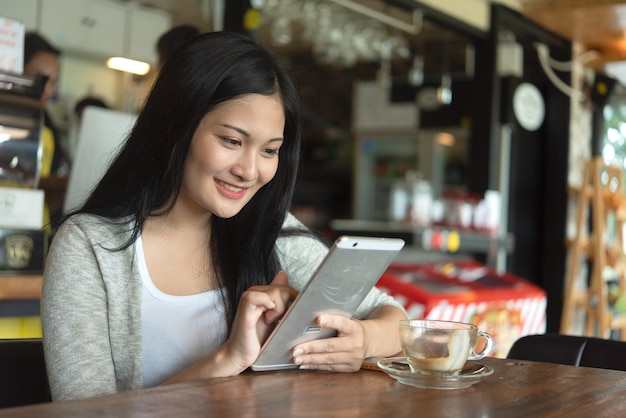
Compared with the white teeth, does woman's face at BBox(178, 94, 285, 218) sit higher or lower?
higher

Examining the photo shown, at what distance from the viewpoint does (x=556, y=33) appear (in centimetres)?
639

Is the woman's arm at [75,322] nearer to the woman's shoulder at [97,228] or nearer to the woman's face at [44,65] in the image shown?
the woman's shoulder at [97,228]

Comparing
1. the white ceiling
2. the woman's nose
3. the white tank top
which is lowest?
the white tank top

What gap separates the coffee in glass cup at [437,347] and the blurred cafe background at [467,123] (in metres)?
1.93

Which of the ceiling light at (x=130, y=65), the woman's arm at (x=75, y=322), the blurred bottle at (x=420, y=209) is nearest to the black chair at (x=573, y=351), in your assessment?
the woman's arm at (x=75, y=322)

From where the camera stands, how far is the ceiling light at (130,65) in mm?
5402

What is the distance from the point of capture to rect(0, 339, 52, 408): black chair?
134cm

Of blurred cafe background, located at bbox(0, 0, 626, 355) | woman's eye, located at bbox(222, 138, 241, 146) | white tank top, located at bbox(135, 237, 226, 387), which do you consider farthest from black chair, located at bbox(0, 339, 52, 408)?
blurred cafe background, located at bbox(0, 0, 626, 355)

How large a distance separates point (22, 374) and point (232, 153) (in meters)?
0.50

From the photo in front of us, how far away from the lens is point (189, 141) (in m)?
1.50

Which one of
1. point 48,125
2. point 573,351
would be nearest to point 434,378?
point 573,351

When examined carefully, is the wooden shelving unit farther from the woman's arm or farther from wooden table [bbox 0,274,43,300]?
the woman's arm

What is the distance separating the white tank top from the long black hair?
0.07 meters

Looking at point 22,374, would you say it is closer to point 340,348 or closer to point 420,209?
point 340,348
